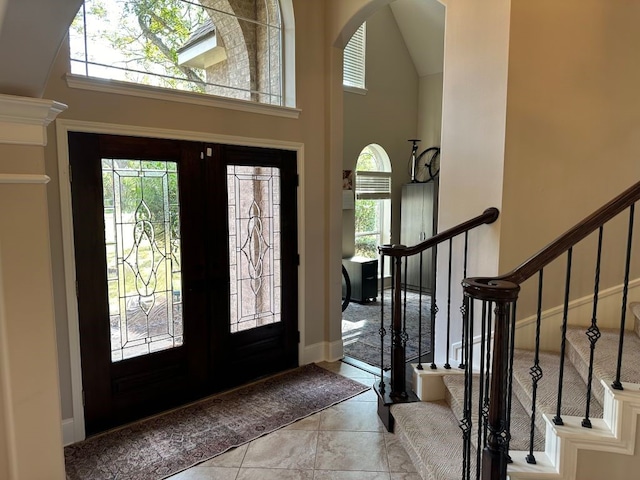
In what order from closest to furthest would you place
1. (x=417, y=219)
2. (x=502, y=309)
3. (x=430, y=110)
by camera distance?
(x=502, y=309)
(x=417, y=219)
(x=430, y=110)

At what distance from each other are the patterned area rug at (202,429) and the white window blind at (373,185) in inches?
150

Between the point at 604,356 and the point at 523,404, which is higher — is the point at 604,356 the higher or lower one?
the higher one

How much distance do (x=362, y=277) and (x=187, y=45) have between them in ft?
13.3

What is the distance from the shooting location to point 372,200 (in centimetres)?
708

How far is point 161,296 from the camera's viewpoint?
119 inches

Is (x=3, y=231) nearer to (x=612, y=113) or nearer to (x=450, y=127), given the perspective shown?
(x=450, y=127)

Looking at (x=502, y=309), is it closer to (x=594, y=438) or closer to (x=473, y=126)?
(x=594, y=438)

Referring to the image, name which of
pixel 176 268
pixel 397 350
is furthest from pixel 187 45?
pixel 397 350

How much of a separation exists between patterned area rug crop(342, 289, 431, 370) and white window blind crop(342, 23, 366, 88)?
339cm

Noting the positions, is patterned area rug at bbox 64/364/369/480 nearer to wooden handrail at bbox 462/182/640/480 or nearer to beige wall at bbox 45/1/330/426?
beige wall at bbox 45/1/330/426

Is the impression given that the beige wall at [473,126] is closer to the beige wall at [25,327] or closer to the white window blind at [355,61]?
the beige wall at [25,327]

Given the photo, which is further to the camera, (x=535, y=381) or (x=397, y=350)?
(x=397, y=350)

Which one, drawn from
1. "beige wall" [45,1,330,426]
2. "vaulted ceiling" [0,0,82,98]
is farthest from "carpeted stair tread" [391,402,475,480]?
"vaulted ceiling" [0,0,82,98]

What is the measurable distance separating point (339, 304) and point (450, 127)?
1947 mm
